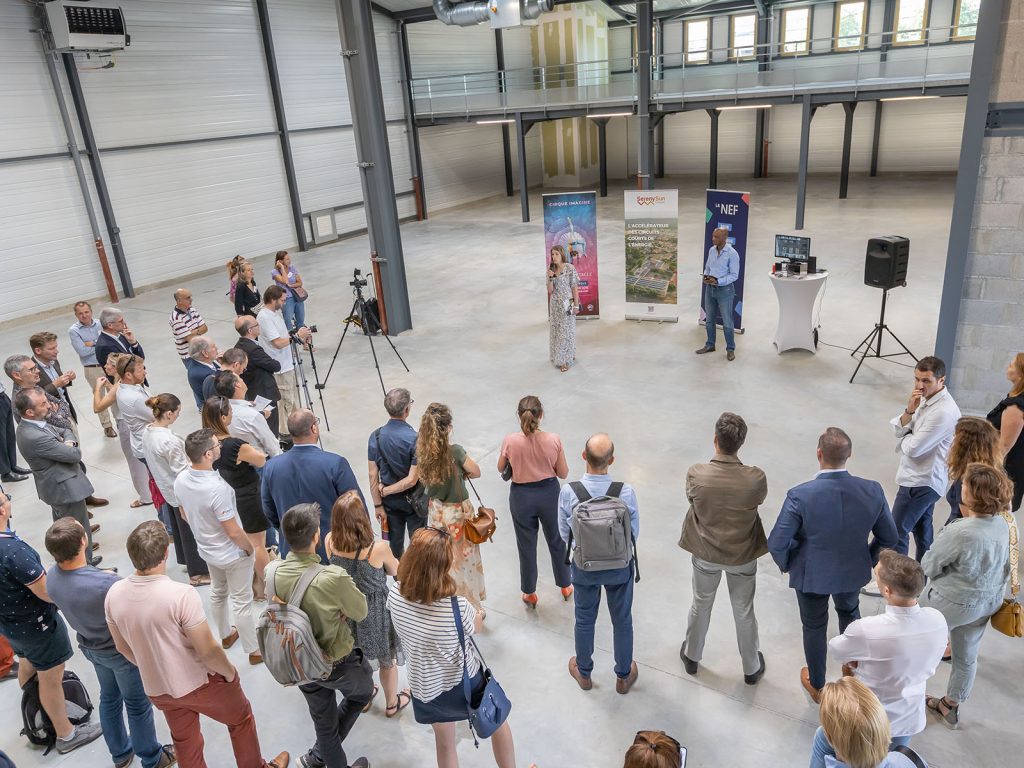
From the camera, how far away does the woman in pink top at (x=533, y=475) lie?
404cm

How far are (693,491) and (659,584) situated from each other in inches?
58.5

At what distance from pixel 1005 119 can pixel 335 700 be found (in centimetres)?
629

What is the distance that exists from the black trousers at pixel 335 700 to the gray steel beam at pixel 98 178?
1308 centimetres

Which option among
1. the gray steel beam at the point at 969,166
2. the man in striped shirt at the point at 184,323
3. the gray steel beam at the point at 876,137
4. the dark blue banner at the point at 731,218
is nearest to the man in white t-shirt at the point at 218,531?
the man in striped shirt at the point at 184,323

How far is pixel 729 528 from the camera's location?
346cm

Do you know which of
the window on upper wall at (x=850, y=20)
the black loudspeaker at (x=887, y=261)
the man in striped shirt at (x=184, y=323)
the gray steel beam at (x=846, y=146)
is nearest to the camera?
the man in striped shirt at (x=184, y=323)

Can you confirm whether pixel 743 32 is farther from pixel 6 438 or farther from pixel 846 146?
pixel 6 438

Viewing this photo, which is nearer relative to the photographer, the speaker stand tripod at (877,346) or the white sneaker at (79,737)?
the white sneaker at (79,737)

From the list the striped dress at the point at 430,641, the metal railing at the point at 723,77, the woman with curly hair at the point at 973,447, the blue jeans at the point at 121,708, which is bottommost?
the blue jeans at the point at 121,708

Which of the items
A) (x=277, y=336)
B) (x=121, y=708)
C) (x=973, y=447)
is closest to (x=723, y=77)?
(x=277, y=336)

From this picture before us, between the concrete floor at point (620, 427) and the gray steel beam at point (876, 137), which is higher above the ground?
the gray steel beam at point (876, 137)

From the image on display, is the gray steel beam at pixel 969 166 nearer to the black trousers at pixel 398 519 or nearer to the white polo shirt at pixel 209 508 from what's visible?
the black trousers at pixel 398 519

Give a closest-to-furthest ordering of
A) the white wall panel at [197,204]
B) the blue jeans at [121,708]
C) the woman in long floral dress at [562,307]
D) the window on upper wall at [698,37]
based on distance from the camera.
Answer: the blue jeans at [121,708] < the woman in long floral dress at [562,307] < the white wall panel at [197,204] < the window on upper wall at [698,37]

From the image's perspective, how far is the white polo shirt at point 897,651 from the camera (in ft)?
8.70
